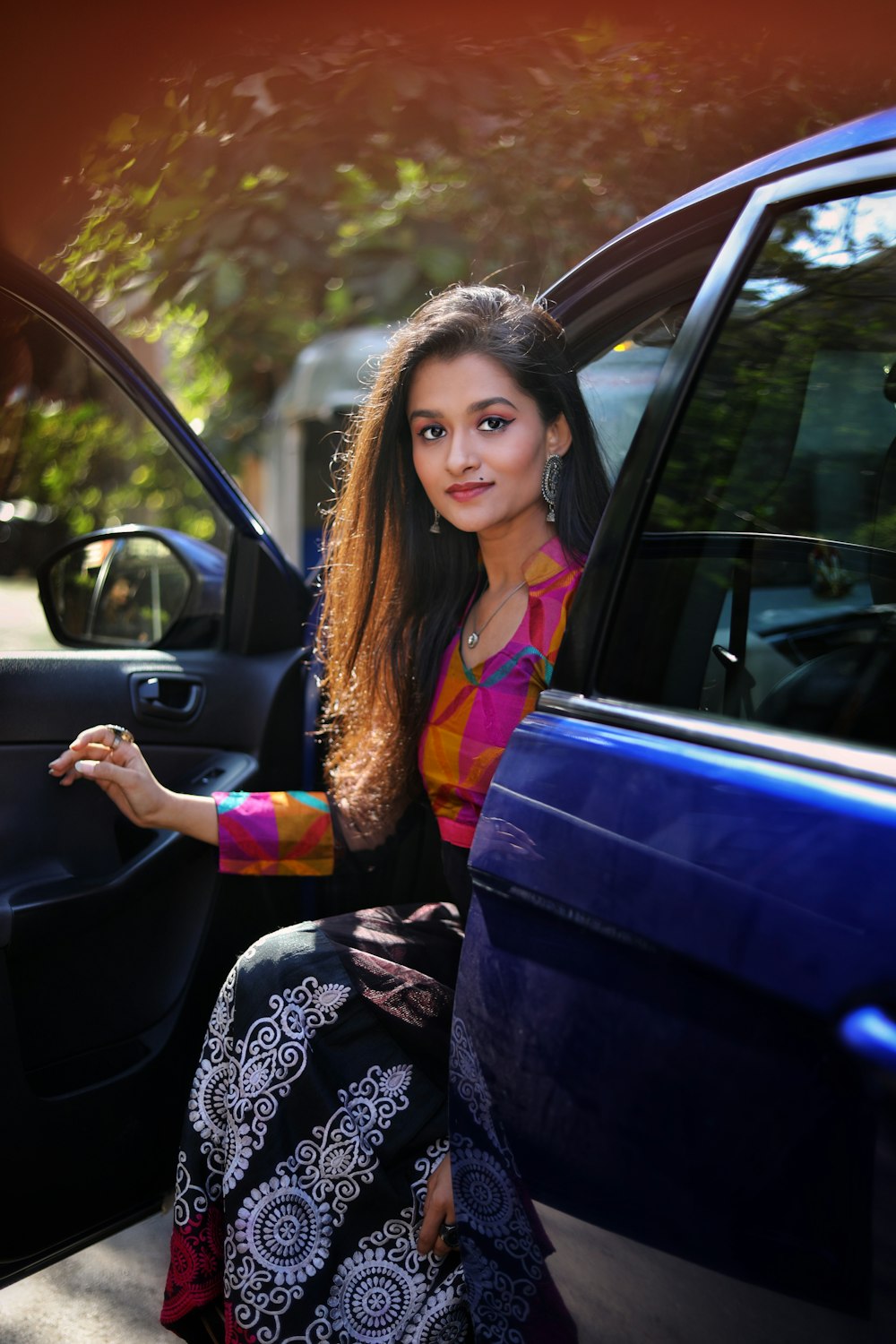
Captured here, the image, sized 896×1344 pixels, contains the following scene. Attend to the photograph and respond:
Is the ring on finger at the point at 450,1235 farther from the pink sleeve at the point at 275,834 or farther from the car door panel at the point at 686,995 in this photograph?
the pink sleeve at the point at 275,834

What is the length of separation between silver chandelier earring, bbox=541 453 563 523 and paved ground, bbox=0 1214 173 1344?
1.47 metres

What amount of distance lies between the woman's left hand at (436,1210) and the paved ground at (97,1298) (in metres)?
0.67

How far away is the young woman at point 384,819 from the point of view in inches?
66.5

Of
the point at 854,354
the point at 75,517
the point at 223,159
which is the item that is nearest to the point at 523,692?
the point at 854,354

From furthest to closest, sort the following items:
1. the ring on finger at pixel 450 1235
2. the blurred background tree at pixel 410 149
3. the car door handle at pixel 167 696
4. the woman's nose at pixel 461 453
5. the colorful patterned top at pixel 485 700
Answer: the blurred background tree at pixel 410 149 → the car door handle at pixel 167 696 → the woman's nose at pixel 461 453 → the colorful patterned top at pixel 485 700 → the ring on finger at pixel 450 1235

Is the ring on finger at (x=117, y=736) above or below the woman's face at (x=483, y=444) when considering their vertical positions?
below

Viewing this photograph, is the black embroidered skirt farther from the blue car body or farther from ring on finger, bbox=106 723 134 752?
ring on finger, bbox=106 723 134 752

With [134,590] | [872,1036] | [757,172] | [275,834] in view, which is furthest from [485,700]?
[134,590]

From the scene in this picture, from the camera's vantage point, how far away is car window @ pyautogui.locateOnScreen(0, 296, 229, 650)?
96.4 inches

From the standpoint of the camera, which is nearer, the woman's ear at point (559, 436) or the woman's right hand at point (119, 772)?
the woman's ear at point (559, 436)

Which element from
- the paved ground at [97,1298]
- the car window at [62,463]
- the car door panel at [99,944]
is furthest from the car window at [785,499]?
the paved ground at [97,1298]

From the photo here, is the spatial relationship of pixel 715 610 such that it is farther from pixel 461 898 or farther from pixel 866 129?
pixel 461 898

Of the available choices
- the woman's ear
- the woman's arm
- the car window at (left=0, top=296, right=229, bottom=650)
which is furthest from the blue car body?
the car window at (left=0, top=296, right=229, bottom=650)

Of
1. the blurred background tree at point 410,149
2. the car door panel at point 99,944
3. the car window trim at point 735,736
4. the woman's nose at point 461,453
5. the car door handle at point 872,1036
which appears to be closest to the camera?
the car door handle at point 872,1036
